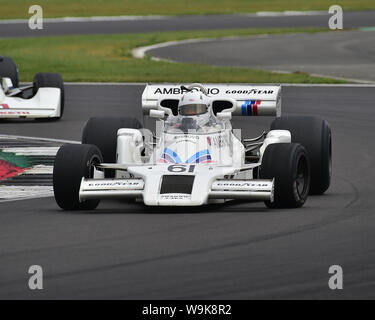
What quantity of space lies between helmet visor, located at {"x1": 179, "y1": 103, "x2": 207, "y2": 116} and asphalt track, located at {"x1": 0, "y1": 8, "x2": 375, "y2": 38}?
3471 centimetres

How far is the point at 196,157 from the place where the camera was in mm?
13891

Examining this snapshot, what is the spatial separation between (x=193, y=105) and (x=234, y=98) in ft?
5.60

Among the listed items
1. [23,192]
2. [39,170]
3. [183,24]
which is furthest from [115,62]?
[23,192]

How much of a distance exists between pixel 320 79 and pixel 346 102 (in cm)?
497

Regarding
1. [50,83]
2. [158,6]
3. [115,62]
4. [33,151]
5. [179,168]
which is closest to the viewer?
[179,168]

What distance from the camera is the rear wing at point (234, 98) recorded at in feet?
52.4

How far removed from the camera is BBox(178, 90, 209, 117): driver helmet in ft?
47.4

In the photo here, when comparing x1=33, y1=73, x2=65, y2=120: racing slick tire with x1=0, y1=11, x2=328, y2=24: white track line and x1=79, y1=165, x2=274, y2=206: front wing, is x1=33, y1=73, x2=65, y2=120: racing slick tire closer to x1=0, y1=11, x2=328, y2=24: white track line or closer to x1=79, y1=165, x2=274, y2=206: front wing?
x1=79, y1=165, x2=274, y2=206: front wing

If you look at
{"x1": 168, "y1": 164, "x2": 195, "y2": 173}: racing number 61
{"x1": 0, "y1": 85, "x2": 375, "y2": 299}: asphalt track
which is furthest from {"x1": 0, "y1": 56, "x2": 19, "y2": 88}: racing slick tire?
{"x1": 168, "y1": 164, "x2": 195, "y2": 173}: racing number 61

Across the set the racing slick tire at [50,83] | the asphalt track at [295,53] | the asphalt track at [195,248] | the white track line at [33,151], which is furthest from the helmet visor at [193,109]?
the asphalt track at [295,53]

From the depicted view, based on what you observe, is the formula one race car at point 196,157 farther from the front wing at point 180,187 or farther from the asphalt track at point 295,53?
the asphalt track at point 295,53

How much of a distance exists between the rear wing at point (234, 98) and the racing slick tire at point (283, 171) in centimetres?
234

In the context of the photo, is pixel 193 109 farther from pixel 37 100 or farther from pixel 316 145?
pixel 37 100
